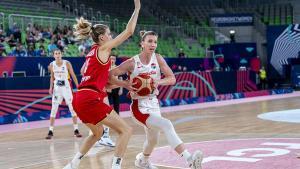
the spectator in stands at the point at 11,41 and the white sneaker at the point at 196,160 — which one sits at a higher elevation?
the spectator in stands at the point at 11,41

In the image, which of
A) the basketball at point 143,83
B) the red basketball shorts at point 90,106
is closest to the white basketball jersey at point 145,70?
the basketball at point 143,83

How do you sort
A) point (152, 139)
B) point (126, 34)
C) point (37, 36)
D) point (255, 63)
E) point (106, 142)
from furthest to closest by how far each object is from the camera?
point (255, 63)
point (37, 36)
point (106, 142)
point (152, 139)
point (126, 34)

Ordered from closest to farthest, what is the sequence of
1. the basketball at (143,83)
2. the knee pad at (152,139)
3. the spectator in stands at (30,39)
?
the basketball at (143,83)
the knee pad at (152,139)
the spectator in stands at (30,39)

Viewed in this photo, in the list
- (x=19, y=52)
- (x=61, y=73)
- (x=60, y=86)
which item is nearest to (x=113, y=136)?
(x=60, y=86)

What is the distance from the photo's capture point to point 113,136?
11570mm

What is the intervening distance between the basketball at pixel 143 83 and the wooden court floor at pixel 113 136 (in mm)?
1431

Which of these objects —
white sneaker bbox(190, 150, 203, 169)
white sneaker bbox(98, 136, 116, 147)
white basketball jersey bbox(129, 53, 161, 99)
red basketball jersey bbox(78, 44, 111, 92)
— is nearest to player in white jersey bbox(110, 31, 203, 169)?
white basketball jersey bbox(129, 53, 161, 99)

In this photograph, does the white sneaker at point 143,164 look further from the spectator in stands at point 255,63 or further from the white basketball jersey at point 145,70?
the spectator in stands at point 255,63

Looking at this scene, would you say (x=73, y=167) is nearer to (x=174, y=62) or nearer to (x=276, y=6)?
(x=174, y=62)

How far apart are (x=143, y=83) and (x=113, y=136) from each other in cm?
512

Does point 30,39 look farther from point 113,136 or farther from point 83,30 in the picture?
point 83,30

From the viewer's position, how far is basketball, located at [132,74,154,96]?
662 centimetres

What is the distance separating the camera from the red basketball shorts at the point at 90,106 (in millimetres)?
6434

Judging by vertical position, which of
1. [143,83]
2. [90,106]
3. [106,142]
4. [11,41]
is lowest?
[106,142]
